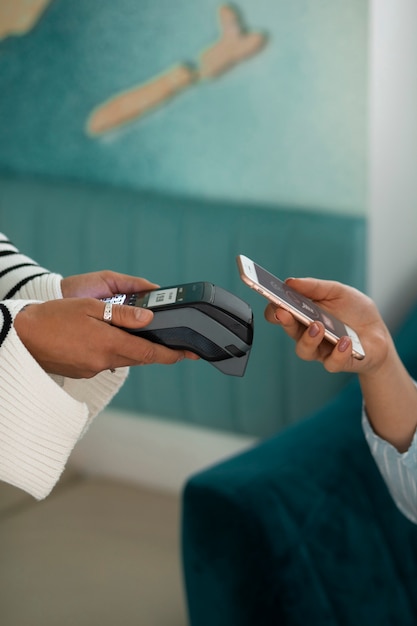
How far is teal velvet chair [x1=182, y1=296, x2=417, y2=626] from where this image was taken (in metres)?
1.35

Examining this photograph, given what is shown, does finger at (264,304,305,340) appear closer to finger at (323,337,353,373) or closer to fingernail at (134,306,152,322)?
finger at (323,337,353,373)

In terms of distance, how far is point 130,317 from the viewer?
93 cm

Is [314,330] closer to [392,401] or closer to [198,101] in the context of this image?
[392,401]

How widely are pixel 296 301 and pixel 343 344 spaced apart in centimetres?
8

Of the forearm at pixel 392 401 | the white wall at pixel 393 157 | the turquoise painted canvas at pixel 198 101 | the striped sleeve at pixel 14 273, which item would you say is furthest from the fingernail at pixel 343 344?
the turquoise painted canvas at pixel 198 101

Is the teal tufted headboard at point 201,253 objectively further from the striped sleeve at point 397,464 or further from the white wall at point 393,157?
the striped sleeve at point 397,464

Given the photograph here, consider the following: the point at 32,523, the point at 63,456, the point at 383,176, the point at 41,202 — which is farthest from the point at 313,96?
the point at 63,456

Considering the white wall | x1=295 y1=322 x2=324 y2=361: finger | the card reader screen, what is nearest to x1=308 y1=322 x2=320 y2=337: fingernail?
x1=295 y1=322 x2=324 y2=361: finger

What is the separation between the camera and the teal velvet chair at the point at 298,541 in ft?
4.44

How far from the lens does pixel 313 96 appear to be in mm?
2074

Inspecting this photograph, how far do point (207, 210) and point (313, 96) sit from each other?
13.8 inches

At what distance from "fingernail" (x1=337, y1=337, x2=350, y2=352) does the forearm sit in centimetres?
16

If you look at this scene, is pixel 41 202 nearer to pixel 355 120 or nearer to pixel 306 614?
pixel 355 120

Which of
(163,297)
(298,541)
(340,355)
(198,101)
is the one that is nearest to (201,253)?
(198,101)
